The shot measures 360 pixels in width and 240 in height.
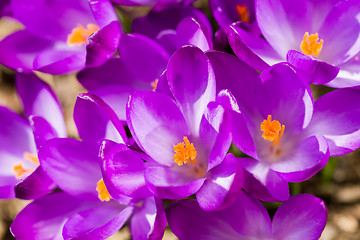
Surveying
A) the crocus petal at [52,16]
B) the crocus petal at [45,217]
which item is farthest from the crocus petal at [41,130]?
the crocus petal at [52,16]

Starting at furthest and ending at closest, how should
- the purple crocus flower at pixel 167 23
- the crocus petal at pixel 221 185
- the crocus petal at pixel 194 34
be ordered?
the purple crocus flower at pixel 167 23, the crocus petal at pixel 194 34, the crocus petal at pixel 221 185

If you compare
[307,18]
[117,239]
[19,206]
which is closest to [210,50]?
[307,18]

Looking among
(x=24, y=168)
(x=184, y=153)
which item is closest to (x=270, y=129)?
(x=184, y=153)

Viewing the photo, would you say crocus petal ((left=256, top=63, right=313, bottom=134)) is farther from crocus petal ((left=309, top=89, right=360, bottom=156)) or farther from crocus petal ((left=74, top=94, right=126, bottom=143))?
crocus petal ((left=74, top=94, right=126, bottom=143))

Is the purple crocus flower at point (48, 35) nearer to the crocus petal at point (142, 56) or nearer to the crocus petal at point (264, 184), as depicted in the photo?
the crocus petal at point (142, 56)

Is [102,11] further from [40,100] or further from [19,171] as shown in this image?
[19,171]

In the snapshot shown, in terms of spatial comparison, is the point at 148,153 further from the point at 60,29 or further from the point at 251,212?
the point at 60,29
